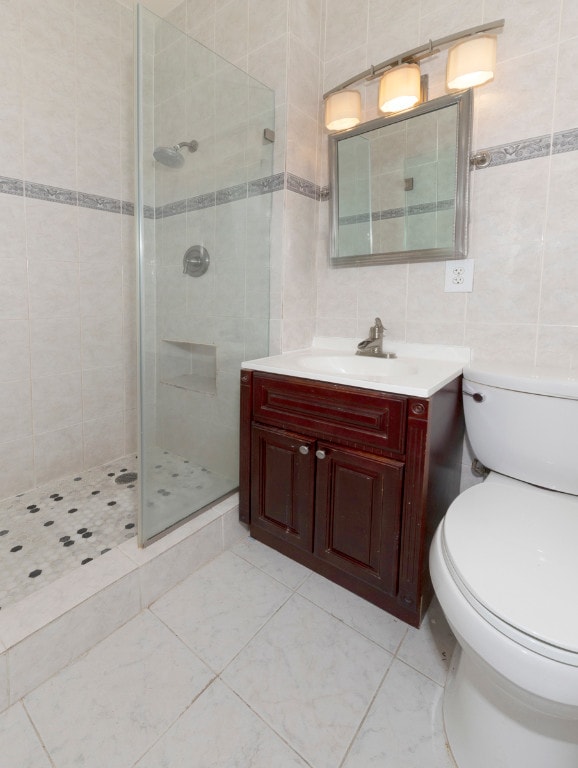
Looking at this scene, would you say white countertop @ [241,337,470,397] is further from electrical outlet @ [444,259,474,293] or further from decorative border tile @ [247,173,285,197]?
decorative border tile @ [247,173,285,197]

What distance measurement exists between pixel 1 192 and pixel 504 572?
2.11 metres

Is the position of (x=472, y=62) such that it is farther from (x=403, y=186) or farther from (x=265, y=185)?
(x=265, y=185)

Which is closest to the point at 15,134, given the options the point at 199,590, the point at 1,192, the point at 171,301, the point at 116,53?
the point at 1,192

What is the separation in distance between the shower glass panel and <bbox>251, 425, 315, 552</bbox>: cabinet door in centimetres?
25

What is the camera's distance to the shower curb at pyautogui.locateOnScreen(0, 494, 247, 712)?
914 mm

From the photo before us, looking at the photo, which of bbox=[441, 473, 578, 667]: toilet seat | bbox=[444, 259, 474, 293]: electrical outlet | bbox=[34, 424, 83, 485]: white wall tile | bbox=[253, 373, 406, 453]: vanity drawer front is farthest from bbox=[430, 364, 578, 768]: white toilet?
bbox=[34, 424, 83, 485]: white wall tile

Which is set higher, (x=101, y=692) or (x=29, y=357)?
(x=29, y=357)

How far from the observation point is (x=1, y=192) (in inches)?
60.6

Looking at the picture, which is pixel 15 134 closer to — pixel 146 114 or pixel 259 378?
pixel 146 114

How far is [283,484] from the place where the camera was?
1.32 meters

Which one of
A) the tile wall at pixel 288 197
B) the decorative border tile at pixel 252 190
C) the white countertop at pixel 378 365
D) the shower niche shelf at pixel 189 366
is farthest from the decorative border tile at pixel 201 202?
the white countertop at pixel 378 365

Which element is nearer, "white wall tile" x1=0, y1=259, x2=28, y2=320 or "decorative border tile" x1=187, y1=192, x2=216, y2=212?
"decorative border tile" x1=187, y1=192, x2=216, y2=212

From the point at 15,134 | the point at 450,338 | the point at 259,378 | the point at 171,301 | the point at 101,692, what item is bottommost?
the point at 101,692

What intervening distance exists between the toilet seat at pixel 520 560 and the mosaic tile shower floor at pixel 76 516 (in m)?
0.93
